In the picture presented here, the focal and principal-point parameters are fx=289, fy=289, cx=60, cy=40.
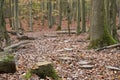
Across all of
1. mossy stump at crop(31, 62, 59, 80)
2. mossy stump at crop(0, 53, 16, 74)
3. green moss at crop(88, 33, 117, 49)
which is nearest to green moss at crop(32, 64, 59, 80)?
mossy stump at crop(31, 62, 59, 80)

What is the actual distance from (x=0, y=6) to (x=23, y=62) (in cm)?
530

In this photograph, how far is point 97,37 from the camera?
1371 centimetres

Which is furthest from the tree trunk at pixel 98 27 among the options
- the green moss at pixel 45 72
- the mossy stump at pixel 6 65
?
the mossy stump at pixel 6 65


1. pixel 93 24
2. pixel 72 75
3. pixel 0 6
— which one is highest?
pixel 0 6

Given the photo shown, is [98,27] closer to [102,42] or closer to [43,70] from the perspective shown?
[102,42]

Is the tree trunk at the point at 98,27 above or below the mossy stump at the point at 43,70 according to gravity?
above

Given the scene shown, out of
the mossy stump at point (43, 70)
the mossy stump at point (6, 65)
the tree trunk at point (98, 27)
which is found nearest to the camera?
the mossy stump at point (43, 70)

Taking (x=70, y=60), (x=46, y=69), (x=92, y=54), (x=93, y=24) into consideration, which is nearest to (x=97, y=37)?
(x=93, y=24)

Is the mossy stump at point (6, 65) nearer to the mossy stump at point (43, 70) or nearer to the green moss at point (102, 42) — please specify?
the mossy stump at point (43, 70)

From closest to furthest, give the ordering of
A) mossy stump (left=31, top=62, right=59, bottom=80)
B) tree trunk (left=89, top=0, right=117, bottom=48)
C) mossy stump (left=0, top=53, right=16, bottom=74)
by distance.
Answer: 1. mossy stump (left=31, top=62, right=59, bottom=80)
2. mossy stump (left=0, top=53, right=16, bottom=74)
3. tree trunk (left=89, top=0, right=117, bottom=48)

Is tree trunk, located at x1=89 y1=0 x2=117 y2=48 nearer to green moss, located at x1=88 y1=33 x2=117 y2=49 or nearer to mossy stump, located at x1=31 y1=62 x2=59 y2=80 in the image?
green moss, located at x1=88 y1=33 x2=117 y2=49

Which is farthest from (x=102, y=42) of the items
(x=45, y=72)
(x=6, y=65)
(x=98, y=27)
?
(x=6, y=65)

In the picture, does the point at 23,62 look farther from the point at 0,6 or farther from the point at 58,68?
the point at 0,6

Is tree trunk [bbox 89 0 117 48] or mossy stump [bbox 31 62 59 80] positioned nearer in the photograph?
mossy stump [bbox 31 62 59 80]
